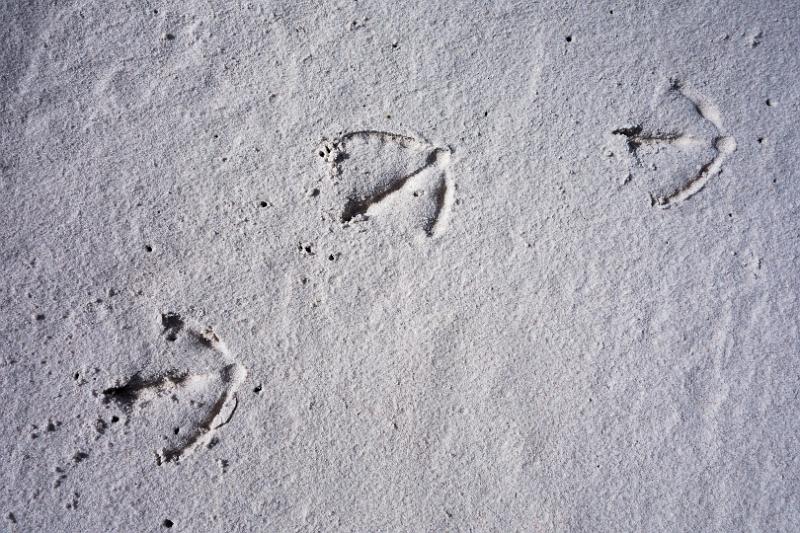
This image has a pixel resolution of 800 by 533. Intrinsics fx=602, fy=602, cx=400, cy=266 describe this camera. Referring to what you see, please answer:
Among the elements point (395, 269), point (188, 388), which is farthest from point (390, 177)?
point (188, 388)

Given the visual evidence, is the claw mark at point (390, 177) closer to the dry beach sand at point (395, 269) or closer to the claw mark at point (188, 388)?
the dry beach sand at point (395, 269)

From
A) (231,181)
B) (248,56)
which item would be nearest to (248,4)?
(248,56)

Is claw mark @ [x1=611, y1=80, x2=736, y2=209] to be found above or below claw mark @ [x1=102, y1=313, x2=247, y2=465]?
above

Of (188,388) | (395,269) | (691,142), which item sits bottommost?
(188,388)

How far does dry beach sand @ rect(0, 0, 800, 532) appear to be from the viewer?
1.29 meters

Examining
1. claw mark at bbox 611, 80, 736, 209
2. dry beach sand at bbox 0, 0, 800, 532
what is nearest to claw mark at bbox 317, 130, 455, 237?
dry beach sand at bbox 0, 0, 800, 532

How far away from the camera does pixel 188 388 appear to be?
1.29 meters

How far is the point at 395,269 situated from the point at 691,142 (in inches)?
29.3

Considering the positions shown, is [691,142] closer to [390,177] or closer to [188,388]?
[390,177]

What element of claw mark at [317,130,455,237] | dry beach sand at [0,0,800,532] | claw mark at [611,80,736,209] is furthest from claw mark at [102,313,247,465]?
claw mark at [611,80,736,209]

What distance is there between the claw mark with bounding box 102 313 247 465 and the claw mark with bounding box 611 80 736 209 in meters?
1.02

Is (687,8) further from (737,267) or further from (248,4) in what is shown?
(248,4)

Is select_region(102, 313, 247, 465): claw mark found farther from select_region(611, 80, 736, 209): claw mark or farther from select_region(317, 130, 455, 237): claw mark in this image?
select_region(611, 80, 736, 209): claw mark

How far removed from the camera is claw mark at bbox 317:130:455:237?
134 centimetres
